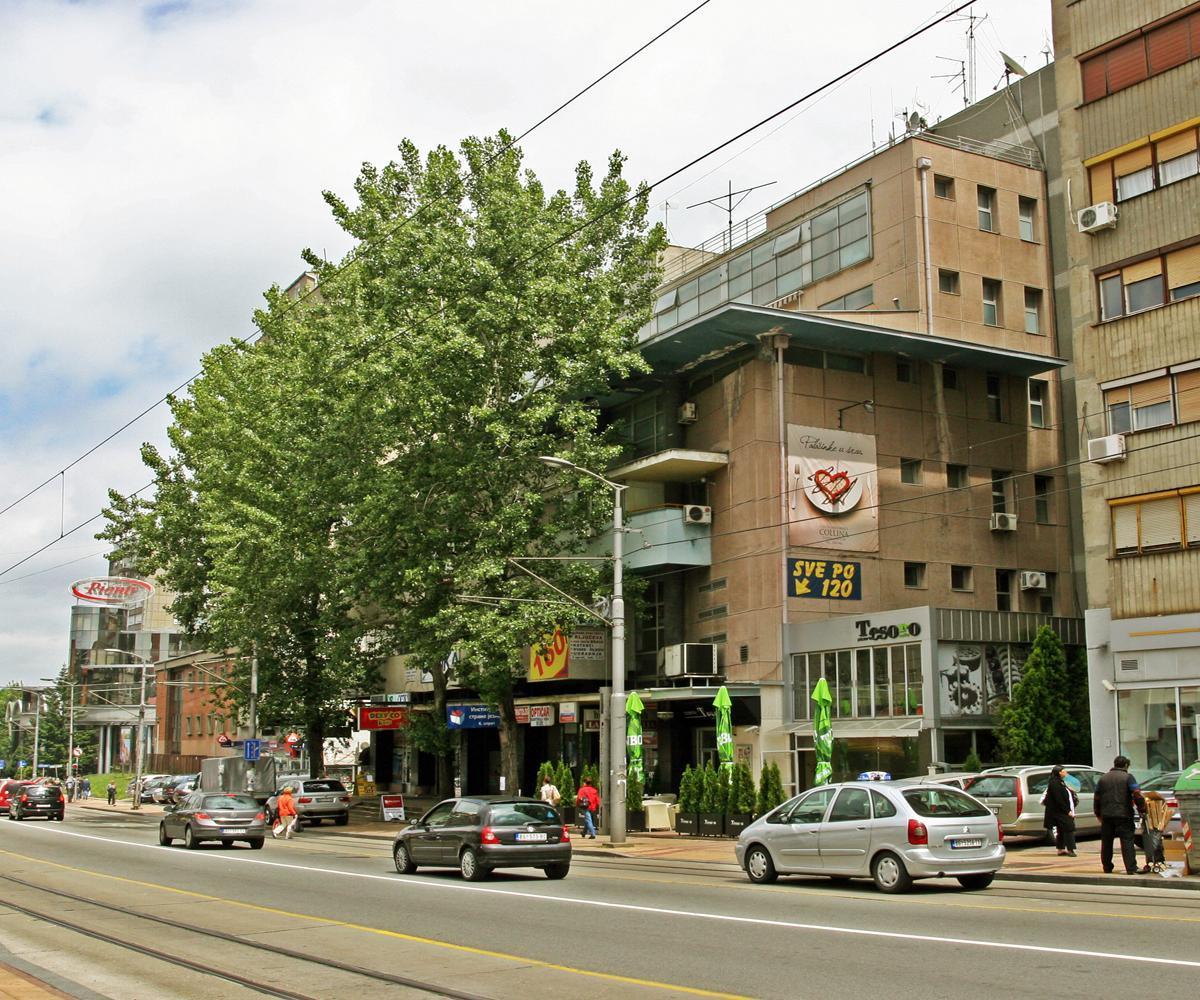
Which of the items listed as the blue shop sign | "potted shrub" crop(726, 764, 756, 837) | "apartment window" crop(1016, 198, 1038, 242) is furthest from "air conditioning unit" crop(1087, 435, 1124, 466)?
the blue shop sign

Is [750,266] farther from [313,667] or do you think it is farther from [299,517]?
[313,667]

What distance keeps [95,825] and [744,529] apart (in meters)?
26.5

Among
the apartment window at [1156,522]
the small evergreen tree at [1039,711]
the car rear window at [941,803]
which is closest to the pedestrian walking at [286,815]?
the small evergreen tree at [1039,711]

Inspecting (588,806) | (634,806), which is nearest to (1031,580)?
(634,806)

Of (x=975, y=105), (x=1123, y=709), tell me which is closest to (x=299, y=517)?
(x=1123, y=709)

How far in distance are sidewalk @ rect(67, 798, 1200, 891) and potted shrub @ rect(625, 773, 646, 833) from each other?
59 centimetres

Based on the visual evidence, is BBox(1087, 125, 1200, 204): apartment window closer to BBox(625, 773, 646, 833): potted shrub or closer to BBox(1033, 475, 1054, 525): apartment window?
BBox(1033, 475, 1054, 525): apartment window

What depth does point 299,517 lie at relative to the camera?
40.6 m

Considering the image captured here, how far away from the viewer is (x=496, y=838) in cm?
2003

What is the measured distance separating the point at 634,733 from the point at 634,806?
10.5ft

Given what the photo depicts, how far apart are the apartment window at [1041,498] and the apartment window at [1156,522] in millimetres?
11685

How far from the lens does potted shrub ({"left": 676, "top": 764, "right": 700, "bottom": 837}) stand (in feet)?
106

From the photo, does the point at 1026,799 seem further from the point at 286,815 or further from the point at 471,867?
the point at 286,815

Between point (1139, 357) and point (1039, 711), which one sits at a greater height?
point (1139, 357)
